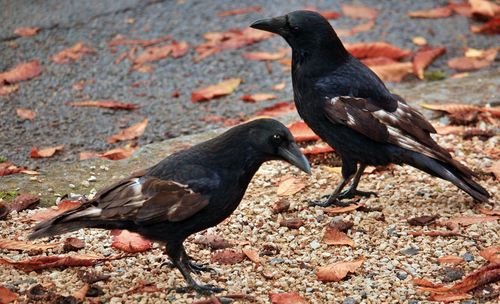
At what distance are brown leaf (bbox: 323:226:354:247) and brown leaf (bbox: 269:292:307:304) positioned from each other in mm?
750

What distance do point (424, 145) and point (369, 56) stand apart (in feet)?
10.9

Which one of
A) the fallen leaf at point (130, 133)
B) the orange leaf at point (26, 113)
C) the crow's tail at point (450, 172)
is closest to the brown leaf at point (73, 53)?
the orange leaf at point (26, 113)

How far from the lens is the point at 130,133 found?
7719 mm

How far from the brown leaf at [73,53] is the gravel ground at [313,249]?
3.63 metres

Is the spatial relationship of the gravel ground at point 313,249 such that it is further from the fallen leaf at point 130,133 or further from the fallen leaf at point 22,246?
the fallen leaf at point 130,133

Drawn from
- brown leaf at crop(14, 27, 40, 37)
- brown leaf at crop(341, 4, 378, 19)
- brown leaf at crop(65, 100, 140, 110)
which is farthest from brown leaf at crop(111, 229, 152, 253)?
brown leaf at crop(341, 4, 378, 19)

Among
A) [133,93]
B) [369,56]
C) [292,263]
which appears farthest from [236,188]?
[369,56]

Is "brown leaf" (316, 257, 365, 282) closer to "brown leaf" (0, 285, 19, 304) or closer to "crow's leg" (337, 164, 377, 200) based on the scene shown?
"crow's leg" (337, 164, 377, 200)

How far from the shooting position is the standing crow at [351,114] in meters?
5.88

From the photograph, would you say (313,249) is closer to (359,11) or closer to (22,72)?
(22,72)

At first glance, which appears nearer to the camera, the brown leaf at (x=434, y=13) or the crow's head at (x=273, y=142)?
the crow's head at (x=273, y=142)

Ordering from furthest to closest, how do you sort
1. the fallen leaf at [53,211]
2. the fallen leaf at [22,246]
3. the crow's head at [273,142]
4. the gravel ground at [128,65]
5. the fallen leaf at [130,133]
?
the gravel ground at [128,65]
the fallen leaf at [130,133]
the fallen leaf at [53,211]
the fallen leaf at [22,246]
the crow's head at [273,142]

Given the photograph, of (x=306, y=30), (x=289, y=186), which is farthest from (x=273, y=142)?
(x=306, y=30)

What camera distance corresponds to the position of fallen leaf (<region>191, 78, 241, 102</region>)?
27.7ft
